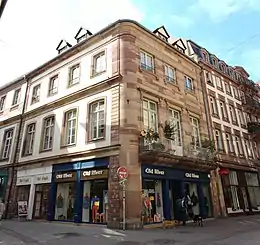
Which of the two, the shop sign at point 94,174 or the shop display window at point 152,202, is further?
the shop sign at point 94,174

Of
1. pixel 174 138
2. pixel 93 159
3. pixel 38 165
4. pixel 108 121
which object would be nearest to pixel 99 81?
pixel 108 121

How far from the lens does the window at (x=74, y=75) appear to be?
17.3m

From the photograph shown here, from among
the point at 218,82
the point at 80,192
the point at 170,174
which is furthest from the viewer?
the point at 218,82

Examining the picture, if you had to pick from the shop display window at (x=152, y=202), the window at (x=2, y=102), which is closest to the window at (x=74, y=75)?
the shop display window at (x=152, y=202)

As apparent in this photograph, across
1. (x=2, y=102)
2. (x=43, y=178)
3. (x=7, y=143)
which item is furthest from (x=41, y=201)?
(x=2, y=102)

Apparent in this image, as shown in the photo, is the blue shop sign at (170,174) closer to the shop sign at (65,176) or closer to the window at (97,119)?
the window at (97,119)

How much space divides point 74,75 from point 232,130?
1533 cm

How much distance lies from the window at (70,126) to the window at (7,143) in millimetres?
7418

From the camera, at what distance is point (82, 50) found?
57.5 ft

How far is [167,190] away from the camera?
13945 mm

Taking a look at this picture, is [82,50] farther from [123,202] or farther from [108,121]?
[123,202]

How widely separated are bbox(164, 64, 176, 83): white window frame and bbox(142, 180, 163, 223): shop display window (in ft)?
24.4

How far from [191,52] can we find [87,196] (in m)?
16.3

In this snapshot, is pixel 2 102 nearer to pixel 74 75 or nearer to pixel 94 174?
pixel 74 75
